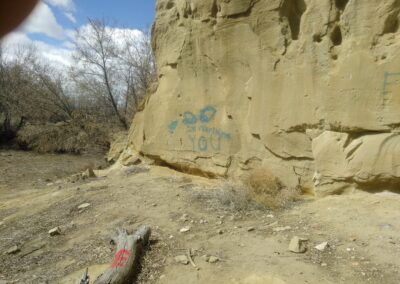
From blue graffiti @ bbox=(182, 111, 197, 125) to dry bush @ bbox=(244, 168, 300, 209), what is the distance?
5.14 feet

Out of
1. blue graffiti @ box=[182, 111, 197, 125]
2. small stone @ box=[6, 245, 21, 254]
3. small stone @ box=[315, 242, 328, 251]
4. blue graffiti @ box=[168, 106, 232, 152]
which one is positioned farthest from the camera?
blue graffiti @ box=[182, 111, 197, 125]

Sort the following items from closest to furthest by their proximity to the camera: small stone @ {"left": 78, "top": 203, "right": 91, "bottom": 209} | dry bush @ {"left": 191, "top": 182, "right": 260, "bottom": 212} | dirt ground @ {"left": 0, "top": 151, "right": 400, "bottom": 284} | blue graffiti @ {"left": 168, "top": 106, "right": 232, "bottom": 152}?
dirt ground @ {"left": 0, "top": 151, "right": 400, "bottom": 284} < dry bush @ {"left": 191, "top": 182, "right": 260, "bottom": 212} < small stone @ {"left": 78, "top": 203, "right": 91, "bottom": 209} < blue graffiti @ {"left": 168, "top": 106, "right": 232, "bottom": 152}

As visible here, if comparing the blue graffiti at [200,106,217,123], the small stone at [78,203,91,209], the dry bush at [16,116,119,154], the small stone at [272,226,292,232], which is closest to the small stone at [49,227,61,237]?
the small stone at [78,203,91,209]

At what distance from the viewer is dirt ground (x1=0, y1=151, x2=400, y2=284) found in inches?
143

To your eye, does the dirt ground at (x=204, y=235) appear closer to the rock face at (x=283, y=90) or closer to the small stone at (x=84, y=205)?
the small stone at (x=84, y=205)

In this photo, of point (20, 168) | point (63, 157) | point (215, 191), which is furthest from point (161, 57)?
point (63, 157)

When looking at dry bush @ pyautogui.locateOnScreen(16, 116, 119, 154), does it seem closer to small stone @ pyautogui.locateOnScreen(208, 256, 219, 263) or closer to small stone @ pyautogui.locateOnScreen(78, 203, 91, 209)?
small stone @ pyautogui.locateOnScreen(78, 203, 91, 209)

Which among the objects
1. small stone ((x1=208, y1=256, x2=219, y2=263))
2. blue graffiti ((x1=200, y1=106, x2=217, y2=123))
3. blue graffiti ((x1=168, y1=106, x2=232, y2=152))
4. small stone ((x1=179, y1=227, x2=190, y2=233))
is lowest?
small stone ((x1=208, y1=256, x2=219, y2=263))

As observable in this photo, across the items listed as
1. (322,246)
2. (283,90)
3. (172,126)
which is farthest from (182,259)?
(172,126)

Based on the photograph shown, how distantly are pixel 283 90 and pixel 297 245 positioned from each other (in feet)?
7.53

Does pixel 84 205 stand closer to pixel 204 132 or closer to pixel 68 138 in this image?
pixel 204 132

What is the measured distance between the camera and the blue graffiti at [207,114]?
260 inches

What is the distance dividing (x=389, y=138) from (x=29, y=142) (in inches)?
536

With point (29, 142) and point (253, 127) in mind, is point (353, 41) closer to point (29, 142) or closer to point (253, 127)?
point (253, 127)
